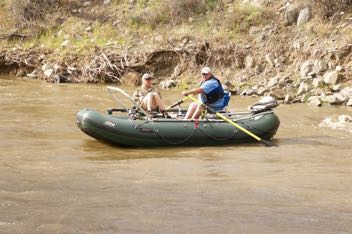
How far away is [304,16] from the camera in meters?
18.0

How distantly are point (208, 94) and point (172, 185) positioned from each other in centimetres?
352

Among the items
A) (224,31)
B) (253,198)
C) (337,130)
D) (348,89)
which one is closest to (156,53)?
(224,31)

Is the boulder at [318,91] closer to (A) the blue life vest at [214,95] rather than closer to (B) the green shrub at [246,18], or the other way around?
(B) the green shrub at [246,18]

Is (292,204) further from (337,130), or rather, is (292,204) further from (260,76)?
(260,76)

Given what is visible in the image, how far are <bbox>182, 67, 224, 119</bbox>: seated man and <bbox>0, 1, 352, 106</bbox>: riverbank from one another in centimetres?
490

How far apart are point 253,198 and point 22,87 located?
41.5ft

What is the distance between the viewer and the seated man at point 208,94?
9422mm

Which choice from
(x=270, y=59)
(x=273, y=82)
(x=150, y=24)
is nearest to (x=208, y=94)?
(x=273, y=82)

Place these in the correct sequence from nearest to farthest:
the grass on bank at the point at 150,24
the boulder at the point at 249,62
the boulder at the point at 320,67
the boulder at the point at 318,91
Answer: the boulder at the point at 318,91
the boulder at the point at 320,67
the boulder at the point at 249,62
the grass on bank at the point at 150,24

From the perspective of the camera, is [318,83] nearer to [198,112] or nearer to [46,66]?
[198,112]

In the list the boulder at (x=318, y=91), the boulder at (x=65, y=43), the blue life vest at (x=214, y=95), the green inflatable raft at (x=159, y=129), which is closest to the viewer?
the green inflatable raft at (x=159, y=129)

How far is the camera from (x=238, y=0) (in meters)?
20.5

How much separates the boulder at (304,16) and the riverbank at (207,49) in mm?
31

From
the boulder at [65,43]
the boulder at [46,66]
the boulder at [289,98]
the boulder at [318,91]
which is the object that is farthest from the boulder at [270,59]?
the boulder at [65,43]
